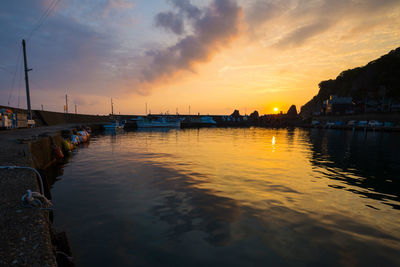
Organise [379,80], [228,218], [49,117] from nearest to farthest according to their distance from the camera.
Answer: [228,218] < [49,117] < [379,80]

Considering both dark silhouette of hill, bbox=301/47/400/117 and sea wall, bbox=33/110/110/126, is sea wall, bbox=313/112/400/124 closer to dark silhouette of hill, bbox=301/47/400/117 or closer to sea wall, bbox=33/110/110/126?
dark silhouette of hill, bbox=301/47/400/117

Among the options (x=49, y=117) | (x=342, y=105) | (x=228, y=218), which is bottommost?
(x=228, y=218)

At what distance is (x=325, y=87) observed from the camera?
161750 millimetres

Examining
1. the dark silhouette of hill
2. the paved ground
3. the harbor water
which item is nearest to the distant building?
the dark silhouette of hill

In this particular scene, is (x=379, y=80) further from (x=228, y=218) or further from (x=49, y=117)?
(x=49, y=117)

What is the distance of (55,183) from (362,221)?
13.4 m

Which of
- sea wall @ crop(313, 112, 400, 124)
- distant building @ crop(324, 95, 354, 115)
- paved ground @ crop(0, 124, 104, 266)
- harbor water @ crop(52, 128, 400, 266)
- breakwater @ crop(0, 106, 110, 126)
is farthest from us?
distant building @ crop(324, 95, 354, 115)

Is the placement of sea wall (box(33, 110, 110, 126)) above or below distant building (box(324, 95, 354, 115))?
below

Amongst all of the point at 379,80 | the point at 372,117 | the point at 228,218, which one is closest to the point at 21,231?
the point at 228,218

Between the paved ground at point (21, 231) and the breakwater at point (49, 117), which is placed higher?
the breakwater at point (49, 117)

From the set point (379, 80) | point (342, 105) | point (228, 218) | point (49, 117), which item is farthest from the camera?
point (379, 80)

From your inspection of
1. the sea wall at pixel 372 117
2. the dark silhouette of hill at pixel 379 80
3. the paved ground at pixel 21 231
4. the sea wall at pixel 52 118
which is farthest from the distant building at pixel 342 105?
the paved ground at pixel 21 231

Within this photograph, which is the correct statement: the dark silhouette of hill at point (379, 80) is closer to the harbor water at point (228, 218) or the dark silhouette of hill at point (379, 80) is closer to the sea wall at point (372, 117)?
the sea wall at point (372, 117)

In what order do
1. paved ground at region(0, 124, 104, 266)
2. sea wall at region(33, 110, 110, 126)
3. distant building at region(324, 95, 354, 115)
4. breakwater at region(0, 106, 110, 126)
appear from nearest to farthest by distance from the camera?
1. paved ground at region(0, 124, 104, 266)
2. breakwater at region(0, 106, 110, 126)
3. sea wall at region(33, 110, 110, 126)
4. distant building at region(324, 95, 354, 115)
